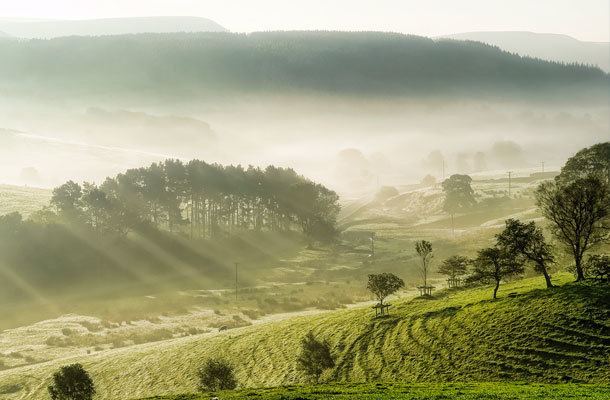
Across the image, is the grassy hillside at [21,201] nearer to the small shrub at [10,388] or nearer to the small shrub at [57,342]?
the small shrub at [57,342]

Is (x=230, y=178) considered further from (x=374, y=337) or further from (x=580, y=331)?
(x=580, y=331)

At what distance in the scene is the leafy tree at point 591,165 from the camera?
100938 mm

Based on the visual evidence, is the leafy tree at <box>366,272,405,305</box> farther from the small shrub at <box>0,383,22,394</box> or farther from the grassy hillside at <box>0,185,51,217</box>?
the grassy hillside at <box>0,185,51,217</box>

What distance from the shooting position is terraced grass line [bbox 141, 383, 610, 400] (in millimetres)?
38219

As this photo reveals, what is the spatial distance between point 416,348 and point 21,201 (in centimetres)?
16595

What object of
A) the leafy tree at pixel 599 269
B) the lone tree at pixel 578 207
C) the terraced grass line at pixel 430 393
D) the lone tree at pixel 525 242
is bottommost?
the terraced grass line at pixel 430 393

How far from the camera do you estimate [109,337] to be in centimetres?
9131

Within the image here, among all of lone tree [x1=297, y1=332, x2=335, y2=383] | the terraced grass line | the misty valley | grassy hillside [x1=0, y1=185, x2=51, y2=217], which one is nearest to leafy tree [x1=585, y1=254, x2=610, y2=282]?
the misty valley

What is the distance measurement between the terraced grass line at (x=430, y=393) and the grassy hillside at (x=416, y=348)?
26.4 feet

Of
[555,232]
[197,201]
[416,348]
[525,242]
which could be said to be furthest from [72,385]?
[197,201]

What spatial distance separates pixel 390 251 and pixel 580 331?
10718 centimetres

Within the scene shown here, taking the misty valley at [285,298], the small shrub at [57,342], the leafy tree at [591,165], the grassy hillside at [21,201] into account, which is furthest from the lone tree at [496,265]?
the grassy hillside at [21,201]

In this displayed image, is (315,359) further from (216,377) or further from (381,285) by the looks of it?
(381,285)

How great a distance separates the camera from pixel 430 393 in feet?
134
